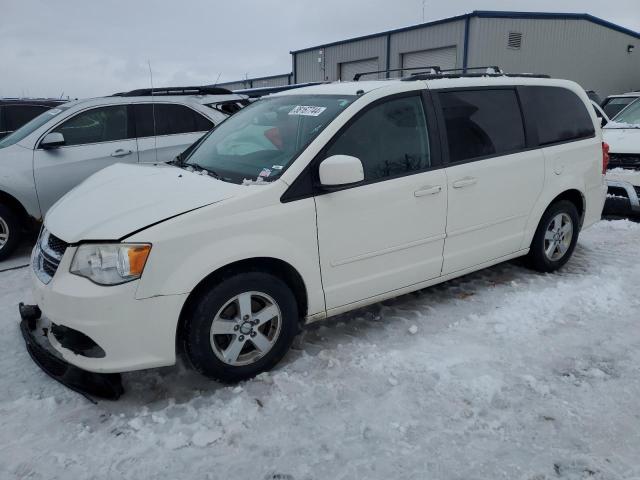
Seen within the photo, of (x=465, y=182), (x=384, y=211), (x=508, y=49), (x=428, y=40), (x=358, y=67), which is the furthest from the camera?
(x=358, y=67)

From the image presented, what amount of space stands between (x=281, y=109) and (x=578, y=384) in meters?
2.69

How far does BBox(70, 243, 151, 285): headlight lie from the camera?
2.56 metres

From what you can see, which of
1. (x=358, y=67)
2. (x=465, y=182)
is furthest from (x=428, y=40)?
(x=465, y=182)

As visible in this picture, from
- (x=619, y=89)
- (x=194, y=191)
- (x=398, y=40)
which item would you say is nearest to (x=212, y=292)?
(x=194, y=191)

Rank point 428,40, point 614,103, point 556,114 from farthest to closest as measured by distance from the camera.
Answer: point 428,40
point 614,103
point 556,114

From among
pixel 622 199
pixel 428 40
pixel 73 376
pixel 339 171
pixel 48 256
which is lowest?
pixel 73 376

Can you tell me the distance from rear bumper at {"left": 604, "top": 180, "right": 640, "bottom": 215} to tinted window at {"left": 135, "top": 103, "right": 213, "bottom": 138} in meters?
5.36

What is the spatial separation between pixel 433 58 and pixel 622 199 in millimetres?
13818

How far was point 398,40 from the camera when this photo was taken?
20.1 metres

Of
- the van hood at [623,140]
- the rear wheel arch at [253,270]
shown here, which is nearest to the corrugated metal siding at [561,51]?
the van hood at [623,140]

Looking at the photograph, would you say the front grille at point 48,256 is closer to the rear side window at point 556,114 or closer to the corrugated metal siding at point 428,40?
the rear side window at point 556,114

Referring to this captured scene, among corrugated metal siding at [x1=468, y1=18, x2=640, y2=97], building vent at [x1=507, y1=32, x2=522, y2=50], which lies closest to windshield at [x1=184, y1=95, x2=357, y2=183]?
corrugated metal siding at [x1=468, y1=18, x2=640, y2=97]

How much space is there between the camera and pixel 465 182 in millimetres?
3738

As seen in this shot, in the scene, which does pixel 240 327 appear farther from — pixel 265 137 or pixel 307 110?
pixel 307 110
